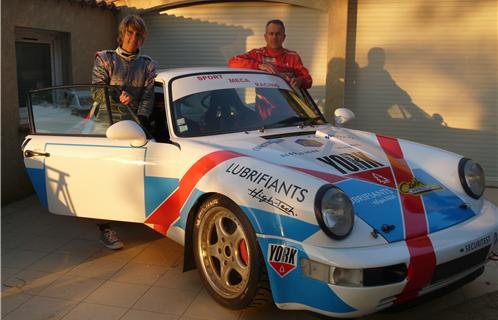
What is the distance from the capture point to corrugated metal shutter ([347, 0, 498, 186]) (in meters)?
7.73

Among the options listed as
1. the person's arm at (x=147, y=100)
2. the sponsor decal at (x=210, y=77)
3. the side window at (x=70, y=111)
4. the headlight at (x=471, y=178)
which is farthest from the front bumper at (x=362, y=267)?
the side window at (x=70, y=111)

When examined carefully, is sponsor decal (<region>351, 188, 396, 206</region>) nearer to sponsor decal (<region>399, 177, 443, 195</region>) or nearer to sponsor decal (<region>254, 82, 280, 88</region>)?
sponsor decal (<region>399, 177, 443, 195</region>)

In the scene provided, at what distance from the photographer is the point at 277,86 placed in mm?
4695

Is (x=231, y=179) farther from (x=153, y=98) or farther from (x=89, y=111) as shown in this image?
(x=89, y=111)

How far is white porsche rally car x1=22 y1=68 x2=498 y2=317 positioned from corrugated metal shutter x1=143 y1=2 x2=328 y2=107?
3.65 m

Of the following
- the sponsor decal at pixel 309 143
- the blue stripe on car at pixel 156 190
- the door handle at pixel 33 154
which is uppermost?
the sponsor decal at pixel 309 143

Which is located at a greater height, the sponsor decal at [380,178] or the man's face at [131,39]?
the man's face at [131,39]

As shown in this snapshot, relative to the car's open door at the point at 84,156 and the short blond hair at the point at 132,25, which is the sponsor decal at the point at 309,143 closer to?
the car's open door at the point at 84,156

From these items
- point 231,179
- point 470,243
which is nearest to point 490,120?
point 470,243

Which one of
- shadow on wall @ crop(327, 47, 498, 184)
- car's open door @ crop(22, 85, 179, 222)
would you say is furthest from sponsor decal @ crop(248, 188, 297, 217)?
shadow on wall @ crop(327, 47, 498, 184)

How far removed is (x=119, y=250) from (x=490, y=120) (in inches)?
239

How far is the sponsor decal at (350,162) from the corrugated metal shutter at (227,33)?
16.2 feet

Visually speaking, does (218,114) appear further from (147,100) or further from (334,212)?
(334,212)

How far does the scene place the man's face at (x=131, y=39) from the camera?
182 inches
